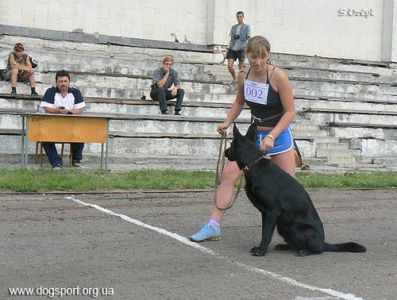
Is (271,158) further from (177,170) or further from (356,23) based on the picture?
(356,23)

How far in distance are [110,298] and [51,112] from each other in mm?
8011

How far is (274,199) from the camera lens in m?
6.67

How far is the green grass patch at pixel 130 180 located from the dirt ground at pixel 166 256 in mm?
735

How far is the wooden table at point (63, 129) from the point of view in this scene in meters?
12.3

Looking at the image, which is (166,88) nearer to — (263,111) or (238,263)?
(263,111)

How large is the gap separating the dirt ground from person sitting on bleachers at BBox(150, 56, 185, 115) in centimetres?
642

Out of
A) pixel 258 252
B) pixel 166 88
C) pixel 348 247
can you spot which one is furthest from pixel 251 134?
pixel 166 88

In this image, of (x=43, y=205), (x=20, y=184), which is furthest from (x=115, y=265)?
(x=20, y=184)

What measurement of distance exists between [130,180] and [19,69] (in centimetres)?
579

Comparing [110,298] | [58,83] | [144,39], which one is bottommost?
[110,298]

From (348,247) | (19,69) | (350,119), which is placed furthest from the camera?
(350,119)

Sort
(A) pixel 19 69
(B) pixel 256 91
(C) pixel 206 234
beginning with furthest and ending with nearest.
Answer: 1. (A) pixel 19 69
2. (C) pixel 206 234
3. (B) pixel 256 91

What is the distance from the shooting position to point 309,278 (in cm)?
607

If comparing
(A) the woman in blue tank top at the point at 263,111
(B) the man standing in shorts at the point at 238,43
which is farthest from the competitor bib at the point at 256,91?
(B) the man standing in shorts at the point at 238,43
